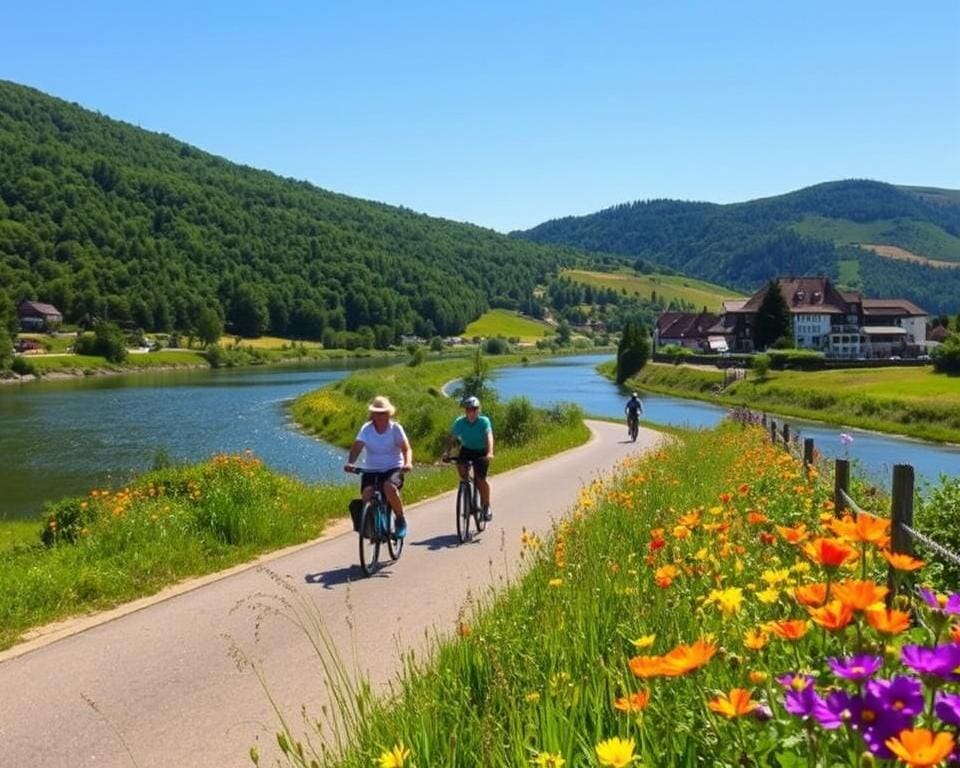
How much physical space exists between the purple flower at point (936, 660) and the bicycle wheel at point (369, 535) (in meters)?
8.13

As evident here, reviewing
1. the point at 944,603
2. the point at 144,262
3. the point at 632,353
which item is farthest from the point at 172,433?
the point at 144,262

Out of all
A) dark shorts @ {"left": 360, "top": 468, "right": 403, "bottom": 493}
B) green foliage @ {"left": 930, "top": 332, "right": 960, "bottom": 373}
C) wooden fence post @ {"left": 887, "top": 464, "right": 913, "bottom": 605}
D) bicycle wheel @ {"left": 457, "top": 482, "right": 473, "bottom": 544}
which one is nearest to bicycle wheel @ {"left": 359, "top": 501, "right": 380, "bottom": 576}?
dark shorts @ {"left": 360, "top": 468, "right": 403, "bottom": 493}

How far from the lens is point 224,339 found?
157 metres

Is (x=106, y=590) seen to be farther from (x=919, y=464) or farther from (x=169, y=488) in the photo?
(x=919, y=464)

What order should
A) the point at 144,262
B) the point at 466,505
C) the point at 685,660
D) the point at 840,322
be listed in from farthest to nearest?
the point at 144,262, the point at 840,322, the point at 466,505, the point at 685,660

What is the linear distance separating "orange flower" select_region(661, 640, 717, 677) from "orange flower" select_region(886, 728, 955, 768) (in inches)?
20.7

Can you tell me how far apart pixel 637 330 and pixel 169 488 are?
85.3 meters

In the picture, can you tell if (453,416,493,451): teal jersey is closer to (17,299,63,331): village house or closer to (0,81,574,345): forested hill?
(17,299,63,331): village house

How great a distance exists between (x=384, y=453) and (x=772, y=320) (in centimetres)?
9018

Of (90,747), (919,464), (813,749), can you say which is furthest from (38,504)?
(919,464)

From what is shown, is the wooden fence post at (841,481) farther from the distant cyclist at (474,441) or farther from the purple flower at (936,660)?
the purple flower at (936,660)

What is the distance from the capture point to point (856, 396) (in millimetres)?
53719

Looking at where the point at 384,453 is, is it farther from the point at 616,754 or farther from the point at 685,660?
the point at 616,754

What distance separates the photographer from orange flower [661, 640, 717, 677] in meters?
2.04
